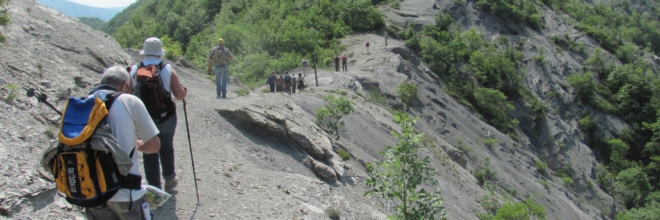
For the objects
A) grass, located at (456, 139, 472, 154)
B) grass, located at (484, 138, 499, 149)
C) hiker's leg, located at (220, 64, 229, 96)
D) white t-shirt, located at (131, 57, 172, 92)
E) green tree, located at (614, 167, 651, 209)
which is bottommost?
green tree, located at (614, 167, 651, 209)

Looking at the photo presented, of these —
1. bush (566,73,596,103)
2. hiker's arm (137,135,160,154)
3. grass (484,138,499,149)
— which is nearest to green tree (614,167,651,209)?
bush (566,73,596,103)

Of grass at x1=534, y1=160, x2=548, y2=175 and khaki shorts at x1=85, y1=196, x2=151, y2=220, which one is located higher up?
khaki shorts at x1=85, y1=196, x2=151, y2=220

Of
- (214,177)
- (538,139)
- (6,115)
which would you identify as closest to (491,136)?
(538,139)

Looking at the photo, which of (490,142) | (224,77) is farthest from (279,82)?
(490,142)

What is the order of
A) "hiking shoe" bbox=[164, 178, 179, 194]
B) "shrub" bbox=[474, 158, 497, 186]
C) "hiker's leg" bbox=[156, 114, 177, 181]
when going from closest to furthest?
"hiker's leg" bbox=[156, 114, 177, 181] → "hiking shoe" bbox=[164, 178, 179, 194] → "shrub" bbox=[474, 158, 497, 186]

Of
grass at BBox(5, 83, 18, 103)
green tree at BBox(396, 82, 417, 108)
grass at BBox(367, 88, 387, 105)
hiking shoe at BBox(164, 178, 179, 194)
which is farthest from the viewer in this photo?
green tree at BBox(396, 82, 417, 108)

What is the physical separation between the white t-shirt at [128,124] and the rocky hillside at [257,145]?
79.4 inches

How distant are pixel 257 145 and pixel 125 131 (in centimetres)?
726

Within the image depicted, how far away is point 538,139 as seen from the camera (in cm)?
4106

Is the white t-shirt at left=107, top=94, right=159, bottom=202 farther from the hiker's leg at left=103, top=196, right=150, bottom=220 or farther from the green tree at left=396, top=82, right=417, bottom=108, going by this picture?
the green tree at left=396, top=82, right=417, bottom=108

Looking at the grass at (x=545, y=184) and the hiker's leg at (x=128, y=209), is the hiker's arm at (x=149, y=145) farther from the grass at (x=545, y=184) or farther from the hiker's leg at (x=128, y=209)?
the grass at (x=545, y=184)

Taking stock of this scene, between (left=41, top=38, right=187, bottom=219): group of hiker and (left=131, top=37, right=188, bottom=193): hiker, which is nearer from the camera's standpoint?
(left=41, top=38, right=187, bottom=219): group of hiker

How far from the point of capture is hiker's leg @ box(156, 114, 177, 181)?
6.14 metres

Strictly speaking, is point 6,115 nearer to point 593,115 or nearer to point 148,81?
point 148,81
